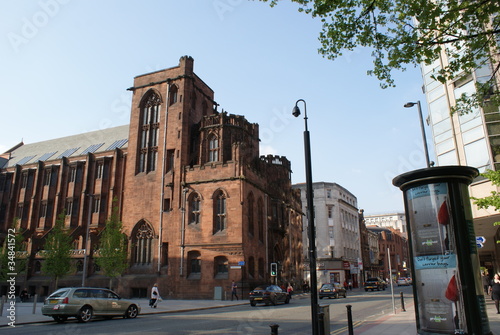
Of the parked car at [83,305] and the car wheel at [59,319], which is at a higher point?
the parked car at [83,305]

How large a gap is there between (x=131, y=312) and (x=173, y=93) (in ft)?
86.4

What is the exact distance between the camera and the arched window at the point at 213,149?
3691cm

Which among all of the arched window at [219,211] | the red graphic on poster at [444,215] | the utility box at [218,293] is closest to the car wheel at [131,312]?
the utility box at [218,293]

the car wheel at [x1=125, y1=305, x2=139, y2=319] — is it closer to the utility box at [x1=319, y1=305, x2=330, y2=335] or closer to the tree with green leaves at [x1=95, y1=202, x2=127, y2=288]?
the utility box at [x1=319, y1=305, x2=330, y2=335]

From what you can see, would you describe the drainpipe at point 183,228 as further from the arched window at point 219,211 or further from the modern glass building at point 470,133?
the modern glass building at point 470,133

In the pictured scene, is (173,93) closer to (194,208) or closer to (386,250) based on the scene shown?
(194,208)

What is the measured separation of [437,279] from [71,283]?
127 ft

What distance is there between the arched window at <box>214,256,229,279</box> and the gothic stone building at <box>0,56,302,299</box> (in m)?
0.08

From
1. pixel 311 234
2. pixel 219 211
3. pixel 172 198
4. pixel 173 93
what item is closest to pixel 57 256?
pixel 172 198

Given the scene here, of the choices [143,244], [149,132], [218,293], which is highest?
[149,132]

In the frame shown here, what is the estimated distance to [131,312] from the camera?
57.8 ft

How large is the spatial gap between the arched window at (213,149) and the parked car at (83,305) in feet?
68.0

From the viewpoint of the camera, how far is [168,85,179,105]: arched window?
129ft

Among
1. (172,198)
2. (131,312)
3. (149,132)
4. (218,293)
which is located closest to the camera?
(131,312)
